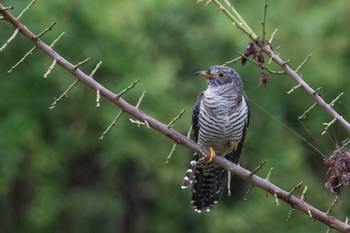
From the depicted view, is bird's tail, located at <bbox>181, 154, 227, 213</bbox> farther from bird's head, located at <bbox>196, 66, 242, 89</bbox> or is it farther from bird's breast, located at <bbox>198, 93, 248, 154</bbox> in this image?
bird's head, located at <bbox>196, 66, 242, 89</bbox>

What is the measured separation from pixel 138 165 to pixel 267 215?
1501mm

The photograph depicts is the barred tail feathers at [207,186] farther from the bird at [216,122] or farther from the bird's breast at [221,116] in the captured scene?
the bird's breast at [221,116]

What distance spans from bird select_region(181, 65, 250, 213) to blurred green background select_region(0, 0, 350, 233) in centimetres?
317

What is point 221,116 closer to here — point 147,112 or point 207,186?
point 207,186

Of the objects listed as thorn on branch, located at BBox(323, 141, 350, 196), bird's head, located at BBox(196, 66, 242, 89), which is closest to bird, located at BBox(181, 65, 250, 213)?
bird's head, located at BBox(196, 66, 242, 89)

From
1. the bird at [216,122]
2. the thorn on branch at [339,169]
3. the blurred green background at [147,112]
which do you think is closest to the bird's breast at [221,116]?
the bird at [216,122]

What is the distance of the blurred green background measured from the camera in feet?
27.8

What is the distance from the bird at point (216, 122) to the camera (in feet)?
15.3

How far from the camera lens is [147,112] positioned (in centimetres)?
831

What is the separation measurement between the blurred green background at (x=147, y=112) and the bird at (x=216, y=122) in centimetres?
317

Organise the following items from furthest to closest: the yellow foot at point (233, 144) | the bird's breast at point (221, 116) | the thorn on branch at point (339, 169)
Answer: the yellow foot at point (233, 144) → the bird's breast at point (221, 116) → the thorn on branch at point (339, 169)

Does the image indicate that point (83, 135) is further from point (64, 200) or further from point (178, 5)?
point (178, 5)

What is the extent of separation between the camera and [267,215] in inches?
361

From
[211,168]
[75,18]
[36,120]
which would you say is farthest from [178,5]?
[211,168]
